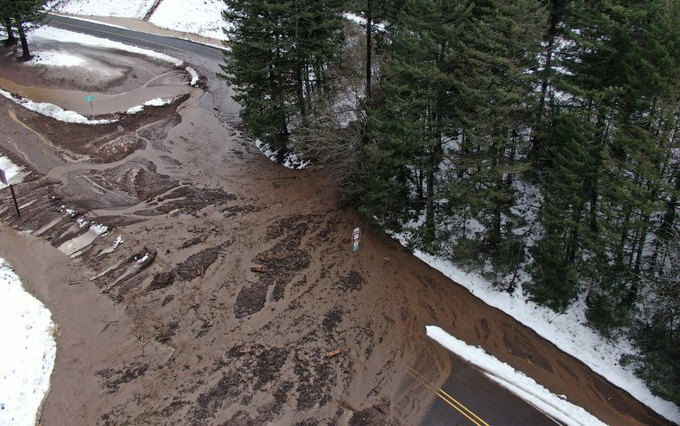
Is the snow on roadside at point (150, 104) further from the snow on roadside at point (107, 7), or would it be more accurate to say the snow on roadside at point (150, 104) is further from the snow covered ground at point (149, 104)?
the snow on roadside at point (107, 7)

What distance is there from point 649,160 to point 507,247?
6.93m

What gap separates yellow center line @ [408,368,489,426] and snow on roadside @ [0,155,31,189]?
2345 cm

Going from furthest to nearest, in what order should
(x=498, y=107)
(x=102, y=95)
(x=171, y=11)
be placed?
(x=171, y=11) → (x=102, y=95) → (x=498, y=107)

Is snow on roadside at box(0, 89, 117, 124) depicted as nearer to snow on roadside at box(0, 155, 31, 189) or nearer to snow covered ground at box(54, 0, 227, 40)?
snow on roadside at box(0, 155, 31, 189)

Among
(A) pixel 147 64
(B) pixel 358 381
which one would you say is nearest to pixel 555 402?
(B) pixel 358 381

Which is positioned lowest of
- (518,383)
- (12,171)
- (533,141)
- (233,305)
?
(518,383)

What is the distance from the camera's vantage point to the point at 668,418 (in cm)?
1636

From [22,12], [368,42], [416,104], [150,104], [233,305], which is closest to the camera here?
[233,305]

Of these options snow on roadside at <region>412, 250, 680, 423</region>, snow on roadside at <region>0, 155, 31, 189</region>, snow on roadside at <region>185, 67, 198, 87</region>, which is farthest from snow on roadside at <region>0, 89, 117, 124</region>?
snow on roadside at <region>412, 250, 680, 423</region>

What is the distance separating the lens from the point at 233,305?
19688 millimetres

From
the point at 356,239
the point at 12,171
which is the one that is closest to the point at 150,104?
the point at 12,171

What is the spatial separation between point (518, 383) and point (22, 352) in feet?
58.7

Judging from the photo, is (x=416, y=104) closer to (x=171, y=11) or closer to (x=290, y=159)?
(x=290, y=159)

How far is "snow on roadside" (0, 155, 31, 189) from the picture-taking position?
26.2 meters
